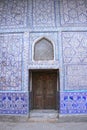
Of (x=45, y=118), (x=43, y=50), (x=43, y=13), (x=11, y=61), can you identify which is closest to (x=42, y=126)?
(x=45, y=118)

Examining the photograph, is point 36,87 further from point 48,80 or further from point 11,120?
point 11,120

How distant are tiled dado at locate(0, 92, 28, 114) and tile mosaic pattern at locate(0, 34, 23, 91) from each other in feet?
0.93

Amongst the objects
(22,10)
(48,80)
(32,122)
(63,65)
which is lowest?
(32,122)

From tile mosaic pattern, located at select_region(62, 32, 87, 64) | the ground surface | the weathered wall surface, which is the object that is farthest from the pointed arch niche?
→ the ground surface

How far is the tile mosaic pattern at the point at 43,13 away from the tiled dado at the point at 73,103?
2.70m

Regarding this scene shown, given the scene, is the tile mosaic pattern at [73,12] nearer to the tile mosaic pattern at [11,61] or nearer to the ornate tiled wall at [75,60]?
the ornate tiled wall at [75,60]

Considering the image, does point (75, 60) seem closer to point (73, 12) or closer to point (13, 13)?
point (73, 12)

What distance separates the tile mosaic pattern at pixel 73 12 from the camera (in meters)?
8.02

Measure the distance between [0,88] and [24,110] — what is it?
3.84 ft

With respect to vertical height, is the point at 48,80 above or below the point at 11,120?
above

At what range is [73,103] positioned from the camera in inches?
299

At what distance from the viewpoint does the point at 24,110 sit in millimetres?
7672

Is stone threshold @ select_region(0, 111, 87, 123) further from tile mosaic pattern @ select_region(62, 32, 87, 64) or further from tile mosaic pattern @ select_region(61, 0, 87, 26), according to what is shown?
tile mosaic pattern @ select_region(61, 0, 87, 26)

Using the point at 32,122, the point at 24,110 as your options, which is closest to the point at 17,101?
the point at 24,110
